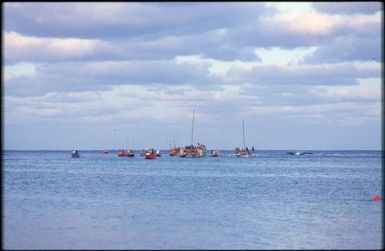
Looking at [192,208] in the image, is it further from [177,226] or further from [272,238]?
[272,238]

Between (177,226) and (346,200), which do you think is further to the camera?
(346,200)

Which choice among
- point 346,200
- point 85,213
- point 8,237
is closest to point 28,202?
point 85,213

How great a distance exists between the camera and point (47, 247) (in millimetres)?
32969

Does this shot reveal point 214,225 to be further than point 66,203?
No

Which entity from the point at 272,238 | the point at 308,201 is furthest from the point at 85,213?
the point at 308,201

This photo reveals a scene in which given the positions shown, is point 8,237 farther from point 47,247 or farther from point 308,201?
point 308,201

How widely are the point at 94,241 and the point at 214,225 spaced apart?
29.7 feet

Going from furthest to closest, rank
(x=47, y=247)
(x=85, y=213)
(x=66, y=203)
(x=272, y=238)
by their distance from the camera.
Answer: (x=66, y=203) < (x=85, y=213) < (x=272, y=238) < (x=47, y=247)

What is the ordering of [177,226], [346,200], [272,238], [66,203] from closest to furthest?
[272,238] → [177,226] → [66,203] → [346,200]

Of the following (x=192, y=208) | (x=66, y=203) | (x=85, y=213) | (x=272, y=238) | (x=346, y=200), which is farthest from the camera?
(x=346, y=200)

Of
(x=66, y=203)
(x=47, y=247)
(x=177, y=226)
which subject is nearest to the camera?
(x=47, y=247)

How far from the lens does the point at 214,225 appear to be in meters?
40.8

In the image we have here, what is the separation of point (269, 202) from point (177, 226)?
18.3m

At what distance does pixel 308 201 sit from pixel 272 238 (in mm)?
22506
